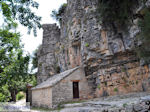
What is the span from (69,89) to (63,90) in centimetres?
71

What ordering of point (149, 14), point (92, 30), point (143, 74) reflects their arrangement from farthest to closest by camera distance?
point (92, 30), point (143, 74), point (149, 14)

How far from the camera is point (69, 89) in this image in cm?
1495

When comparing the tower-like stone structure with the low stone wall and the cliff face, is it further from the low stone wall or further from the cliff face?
the low stone wall

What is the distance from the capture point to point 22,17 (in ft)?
19.3

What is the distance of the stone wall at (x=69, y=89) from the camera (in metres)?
14.0

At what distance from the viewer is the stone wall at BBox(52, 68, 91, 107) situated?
13985mm

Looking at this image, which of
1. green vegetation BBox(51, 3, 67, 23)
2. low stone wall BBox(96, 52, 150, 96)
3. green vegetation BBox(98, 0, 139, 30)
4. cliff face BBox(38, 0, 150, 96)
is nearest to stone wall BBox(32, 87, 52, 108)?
cliff face BBox(38, 0, 150, 96)

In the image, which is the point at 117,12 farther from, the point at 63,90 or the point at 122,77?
the point at 63,90

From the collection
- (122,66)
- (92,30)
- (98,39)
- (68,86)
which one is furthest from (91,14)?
(68,86)

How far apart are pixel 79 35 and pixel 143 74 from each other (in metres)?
9.44

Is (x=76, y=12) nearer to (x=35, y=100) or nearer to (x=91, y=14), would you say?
(x=91, y=14)

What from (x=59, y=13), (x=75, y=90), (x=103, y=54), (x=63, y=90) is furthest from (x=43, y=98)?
(x=59, y=13)

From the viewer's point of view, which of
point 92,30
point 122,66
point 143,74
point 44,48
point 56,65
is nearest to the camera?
point 143,74

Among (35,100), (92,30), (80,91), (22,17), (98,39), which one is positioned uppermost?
(92,30)
